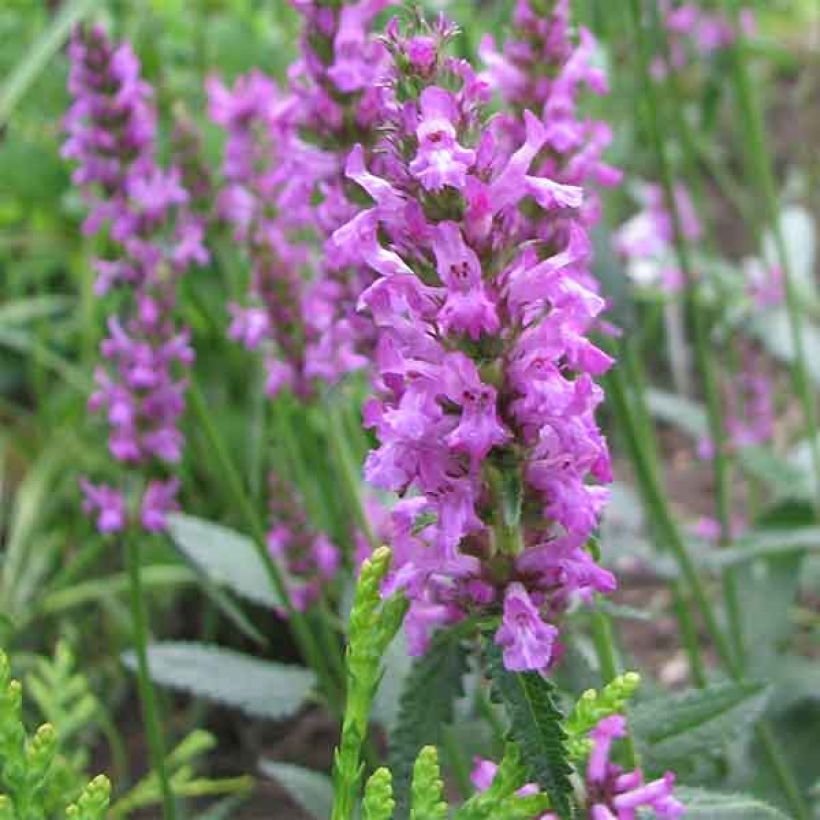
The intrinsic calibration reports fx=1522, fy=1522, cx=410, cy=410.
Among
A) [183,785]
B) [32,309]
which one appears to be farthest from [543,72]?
[32,309]

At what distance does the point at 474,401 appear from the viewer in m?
0.99

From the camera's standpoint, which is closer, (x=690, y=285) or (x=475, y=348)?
(x=475, y=348)

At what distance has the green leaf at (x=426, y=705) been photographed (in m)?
1.14

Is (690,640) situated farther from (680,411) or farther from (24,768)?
(24,768)

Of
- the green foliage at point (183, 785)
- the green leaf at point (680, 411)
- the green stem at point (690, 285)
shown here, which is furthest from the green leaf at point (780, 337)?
the green foliage at point (183, 785)

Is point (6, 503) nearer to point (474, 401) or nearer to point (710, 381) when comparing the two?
point (710, 381)

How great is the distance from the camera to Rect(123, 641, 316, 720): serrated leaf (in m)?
1.89

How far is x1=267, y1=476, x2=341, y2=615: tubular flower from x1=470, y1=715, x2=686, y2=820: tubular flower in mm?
900

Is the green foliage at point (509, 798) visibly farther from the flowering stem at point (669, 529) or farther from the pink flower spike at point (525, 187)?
the flowering stem at point (669, 529)

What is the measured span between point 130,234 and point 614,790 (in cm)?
111

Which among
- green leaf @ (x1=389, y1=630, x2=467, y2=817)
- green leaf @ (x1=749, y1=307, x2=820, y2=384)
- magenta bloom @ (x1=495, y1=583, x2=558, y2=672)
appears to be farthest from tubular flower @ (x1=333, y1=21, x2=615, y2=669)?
green leaf @ (x1=749, y1=307, x2=820, y2=384)

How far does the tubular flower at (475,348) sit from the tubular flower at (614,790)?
0.12 m

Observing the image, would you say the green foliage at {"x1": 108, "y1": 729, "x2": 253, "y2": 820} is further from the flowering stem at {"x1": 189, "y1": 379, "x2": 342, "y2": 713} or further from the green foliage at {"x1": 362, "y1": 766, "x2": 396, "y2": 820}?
the green foliage at {"x1": 362, "y1": 766, "x2": 396, "y2": 820}

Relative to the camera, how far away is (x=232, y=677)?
6.39 feet
